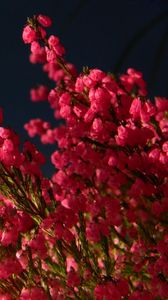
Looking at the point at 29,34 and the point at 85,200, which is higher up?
the point at 29,34

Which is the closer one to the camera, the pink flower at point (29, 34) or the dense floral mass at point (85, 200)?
the dense floral mass at point (85, 200)

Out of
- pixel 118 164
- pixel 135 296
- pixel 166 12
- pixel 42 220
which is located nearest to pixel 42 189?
pixel 42 220

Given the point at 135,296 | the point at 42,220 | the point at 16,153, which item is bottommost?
the point at 135,296

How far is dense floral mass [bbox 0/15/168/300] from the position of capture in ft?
10.3

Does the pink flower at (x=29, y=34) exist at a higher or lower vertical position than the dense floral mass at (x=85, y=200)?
higher

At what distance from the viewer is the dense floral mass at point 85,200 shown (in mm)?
3133

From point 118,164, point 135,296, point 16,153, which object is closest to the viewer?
point 135,296

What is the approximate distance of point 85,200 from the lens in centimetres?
342

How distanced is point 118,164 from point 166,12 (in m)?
1.17

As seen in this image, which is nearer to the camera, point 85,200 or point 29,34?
point 85,200

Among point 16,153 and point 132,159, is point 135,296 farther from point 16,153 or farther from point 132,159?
point 16,153

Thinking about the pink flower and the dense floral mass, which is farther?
the pink flower

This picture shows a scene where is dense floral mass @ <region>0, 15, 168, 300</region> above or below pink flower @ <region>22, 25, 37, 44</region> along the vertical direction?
below

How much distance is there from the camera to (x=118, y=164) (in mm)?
3506
